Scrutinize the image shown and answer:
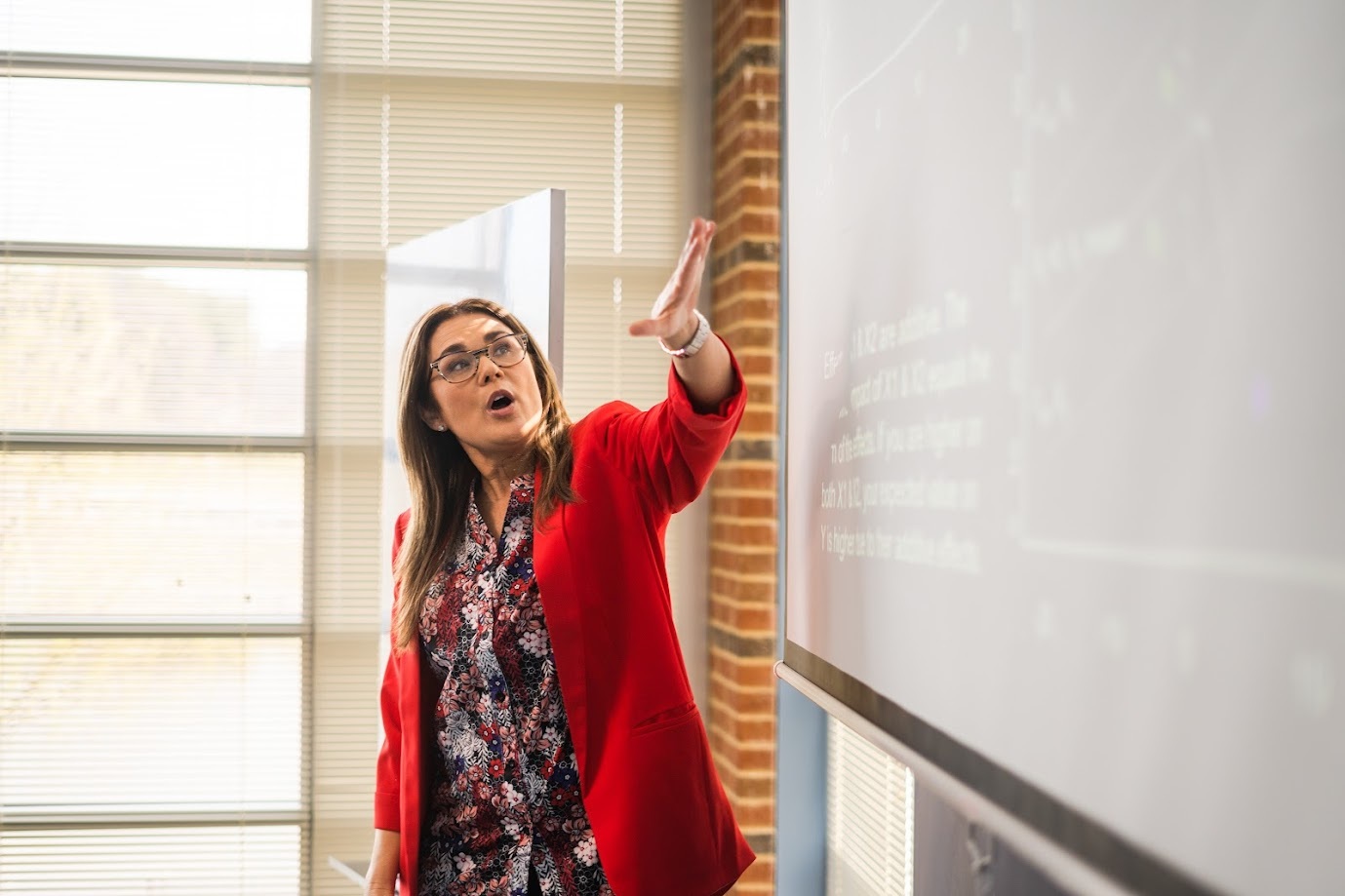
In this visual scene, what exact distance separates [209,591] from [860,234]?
2373 millimetres

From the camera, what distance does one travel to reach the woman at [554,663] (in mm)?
1607

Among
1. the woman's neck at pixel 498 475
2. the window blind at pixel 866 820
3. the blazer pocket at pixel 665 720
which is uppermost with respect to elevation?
the woman's neck at pixel 498 475

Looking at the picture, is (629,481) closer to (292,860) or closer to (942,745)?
(942,745)

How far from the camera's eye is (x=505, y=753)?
64.4 inches

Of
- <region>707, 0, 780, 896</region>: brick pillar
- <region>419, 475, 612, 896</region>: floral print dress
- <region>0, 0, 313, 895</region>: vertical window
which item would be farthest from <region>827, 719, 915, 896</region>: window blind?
<region>0, 0, 313, 895</region>: vertical window

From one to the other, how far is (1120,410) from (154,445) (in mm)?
2872

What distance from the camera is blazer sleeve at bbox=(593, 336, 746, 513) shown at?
4.96 feet

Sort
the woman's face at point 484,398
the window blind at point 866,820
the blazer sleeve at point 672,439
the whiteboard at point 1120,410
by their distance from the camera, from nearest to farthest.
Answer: the whiteboard at point 1120,410 < the blazer sleeve at point 672,439 < the woman's face at point 484,398 < the window blind at point 866,820

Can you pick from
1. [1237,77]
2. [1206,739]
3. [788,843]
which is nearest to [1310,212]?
[1237,77]

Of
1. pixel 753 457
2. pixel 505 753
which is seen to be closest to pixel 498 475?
pixel 505 753

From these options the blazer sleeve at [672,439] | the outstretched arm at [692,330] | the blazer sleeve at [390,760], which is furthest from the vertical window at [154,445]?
the outstretched arm at [692,330]

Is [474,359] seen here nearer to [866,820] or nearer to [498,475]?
[498,475]

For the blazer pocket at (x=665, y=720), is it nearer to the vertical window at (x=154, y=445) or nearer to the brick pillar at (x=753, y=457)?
the brick pillar at (x=753, y=457)

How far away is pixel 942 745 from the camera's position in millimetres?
1141
